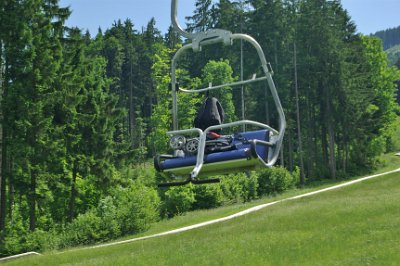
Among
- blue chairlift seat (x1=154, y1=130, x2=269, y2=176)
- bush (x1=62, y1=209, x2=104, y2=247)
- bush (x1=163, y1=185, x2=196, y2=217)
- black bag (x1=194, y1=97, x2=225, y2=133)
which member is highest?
black bag (x1=194, y1=97, x2=225, y2=133)

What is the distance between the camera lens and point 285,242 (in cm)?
1850

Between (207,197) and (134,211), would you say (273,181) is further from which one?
(134,211)

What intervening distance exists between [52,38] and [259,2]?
33470 millimetres

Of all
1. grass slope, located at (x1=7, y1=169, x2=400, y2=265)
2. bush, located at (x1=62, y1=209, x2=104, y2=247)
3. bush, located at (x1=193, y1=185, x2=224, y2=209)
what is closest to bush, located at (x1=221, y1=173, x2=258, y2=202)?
bush, located at (x1=193, y1=185, x2=224, y2=209)

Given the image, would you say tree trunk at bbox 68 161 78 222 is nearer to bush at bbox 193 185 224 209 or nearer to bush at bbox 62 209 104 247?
bush at bbox 62 209 104 247

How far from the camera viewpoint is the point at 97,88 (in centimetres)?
3675

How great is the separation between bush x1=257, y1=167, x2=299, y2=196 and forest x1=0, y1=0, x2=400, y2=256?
0.45 ft

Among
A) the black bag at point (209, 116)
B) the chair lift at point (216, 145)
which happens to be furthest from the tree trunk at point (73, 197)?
the chair lift at point (216, 145)

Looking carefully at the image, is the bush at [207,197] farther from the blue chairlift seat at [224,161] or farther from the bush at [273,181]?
the blue chairlift seat at [224,161]

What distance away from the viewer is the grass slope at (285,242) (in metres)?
16.1

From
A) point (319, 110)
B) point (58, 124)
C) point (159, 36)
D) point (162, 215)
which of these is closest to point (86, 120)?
point (58, 124)

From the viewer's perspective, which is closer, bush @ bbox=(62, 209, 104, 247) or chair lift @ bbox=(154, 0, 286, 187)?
chair lift @ bbox=(154, 0, 286, 187)

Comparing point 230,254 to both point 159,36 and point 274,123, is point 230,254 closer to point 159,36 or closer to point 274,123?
point 274,123

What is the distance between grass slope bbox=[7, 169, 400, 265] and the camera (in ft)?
52.9
